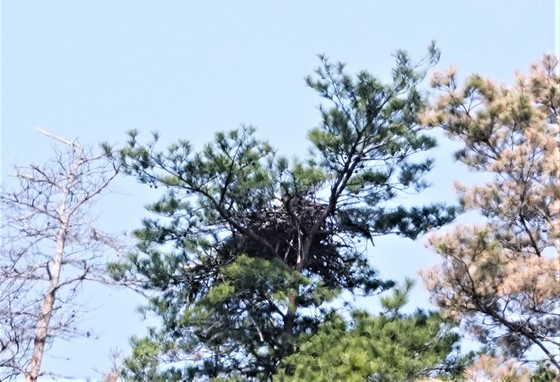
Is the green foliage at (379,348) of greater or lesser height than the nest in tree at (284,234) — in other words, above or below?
below

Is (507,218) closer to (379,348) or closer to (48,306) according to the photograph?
(379,348)

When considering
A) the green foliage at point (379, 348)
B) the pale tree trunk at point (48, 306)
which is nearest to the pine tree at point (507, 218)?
the green foliage at point (379, 348)

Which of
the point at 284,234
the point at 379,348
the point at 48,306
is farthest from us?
the point at 284,234

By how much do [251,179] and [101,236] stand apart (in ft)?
5.51

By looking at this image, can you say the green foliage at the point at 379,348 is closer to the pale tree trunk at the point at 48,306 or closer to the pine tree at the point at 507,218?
the pine tree at the point at 507,218

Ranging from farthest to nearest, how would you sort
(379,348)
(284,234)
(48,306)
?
(284,234) < (48,306) < (379,348)

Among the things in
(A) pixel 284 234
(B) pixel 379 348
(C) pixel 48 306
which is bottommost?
(B) pixel 379 348

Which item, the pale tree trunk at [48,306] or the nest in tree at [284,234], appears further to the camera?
the nest in tree at [284,234]

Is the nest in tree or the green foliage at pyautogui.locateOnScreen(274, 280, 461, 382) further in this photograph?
the nest in tree

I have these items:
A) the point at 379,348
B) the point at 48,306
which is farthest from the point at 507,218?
the point at 48,306

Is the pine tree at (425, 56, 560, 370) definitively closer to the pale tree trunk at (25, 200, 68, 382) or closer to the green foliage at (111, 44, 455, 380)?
the green foliage at (111, 44, 455, 380)

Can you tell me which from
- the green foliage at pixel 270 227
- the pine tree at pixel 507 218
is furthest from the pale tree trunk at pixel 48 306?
the pine tree at pixel 507 218

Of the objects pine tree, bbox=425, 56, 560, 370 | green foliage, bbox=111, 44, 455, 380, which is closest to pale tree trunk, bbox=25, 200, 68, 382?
green foliage, bbox=111, 44, 455, 380

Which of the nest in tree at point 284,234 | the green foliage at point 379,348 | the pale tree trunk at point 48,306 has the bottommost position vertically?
the green foliage at point 379,348
